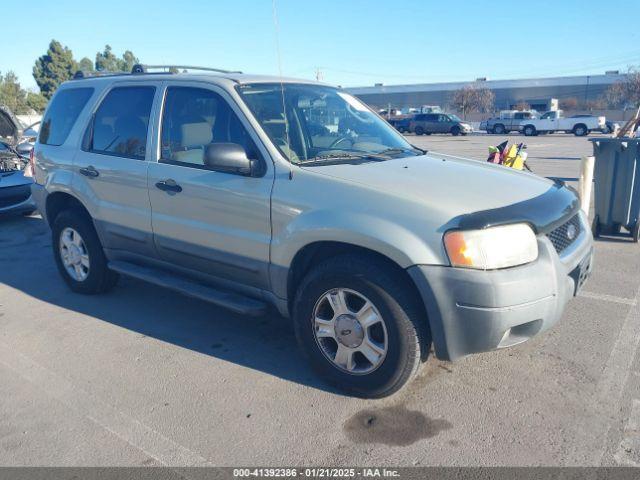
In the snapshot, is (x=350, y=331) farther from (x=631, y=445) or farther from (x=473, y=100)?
(x=473, y=100)

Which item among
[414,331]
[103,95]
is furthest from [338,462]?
[103,95]

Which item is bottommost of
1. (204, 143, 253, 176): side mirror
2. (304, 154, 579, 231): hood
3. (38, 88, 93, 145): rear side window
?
(304, 154, 579, 231): hood

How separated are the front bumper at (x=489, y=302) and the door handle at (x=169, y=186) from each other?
1.92m

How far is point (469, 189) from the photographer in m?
3.37

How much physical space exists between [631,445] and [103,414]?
2937 mm

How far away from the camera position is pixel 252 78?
4.22 m

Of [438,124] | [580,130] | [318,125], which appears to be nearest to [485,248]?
[318,125]

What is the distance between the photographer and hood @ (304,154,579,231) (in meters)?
3.05

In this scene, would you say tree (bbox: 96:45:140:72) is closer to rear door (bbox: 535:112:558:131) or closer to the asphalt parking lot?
rear door (bbox: 535:112:558:131)

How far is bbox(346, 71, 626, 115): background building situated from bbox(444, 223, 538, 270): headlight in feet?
213

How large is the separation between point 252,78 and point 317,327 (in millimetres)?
1978

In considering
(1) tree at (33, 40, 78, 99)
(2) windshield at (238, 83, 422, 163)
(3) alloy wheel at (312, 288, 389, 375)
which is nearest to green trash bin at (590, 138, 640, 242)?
(2) windshield at (238, 83, 422, 163)

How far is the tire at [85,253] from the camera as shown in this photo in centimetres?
505

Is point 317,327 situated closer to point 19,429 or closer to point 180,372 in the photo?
point 180,372
